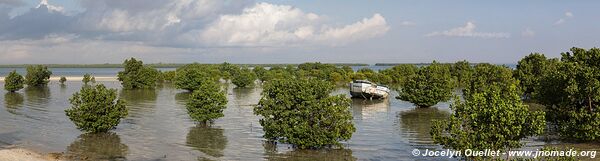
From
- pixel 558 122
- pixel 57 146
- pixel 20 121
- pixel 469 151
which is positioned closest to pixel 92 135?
pixel 57 146

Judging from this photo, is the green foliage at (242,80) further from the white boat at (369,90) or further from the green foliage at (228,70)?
the white boat at (369,90)

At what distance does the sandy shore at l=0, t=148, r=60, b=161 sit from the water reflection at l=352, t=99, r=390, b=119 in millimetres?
29253

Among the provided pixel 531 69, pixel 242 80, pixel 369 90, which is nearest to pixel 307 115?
pixel 369 90

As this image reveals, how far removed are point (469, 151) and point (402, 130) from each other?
18.7 meters

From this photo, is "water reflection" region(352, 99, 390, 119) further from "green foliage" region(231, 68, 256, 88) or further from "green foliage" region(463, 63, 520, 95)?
"green foliage" region(231, 68, 256, 88)

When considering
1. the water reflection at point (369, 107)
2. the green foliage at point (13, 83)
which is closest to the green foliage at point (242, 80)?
the water reflection at point (369, 107)

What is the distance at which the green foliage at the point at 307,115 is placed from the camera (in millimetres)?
30375

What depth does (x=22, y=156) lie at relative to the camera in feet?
94.0

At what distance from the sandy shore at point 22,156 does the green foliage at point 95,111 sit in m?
6.33

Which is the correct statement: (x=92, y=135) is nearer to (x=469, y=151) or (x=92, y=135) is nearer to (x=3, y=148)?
(x=3, y=148)

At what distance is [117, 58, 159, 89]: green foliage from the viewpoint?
316 ft

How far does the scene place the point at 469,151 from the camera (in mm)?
22359

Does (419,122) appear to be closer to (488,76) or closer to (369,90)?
(488,76)

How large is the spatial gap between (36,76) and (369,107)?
74796 millimetres
